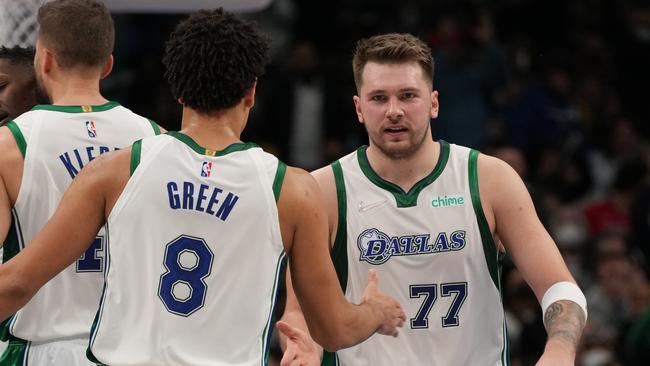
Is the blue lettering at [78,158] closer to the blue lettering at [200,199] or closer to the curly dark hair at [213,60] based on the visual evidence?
the curly dark hair at [213,60]

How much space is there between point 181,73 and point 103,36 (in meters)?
0.93

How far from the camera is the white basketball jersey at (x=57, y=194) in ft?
17.1

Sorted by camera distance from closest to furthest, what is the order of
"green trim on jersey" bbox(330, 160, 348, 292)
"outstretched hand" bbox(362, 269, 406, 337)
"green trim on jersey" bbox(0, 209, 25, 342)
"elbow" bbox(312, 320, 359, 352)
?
"elbow" bbox(312, 320, 359, 352), "outstretched hand" bbox(362, 269, 406, 337), "green trim on jersey" bbox(0, 209, 25, 342), "green trim on jersey" bbox(330, 160, 348, 292)

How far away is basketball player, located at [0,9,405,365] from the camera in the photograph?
14.9 ft

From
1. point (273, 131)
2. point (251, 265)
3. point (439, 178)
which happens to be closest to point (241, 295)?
point (251, 265)

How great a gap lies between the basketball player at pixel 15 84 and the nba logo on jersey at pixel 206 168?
1.48 m

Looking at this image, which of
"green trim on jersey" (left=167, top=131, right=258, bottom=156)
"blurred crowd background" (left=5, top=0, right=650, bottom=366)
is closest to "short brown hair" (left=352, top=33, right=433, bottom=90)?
"green trim on jersey" (left=167, top=131, right=258, bottom=156)

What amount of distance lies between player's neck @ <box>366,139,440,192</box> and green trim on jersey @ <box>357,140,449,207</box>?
19 millimetres

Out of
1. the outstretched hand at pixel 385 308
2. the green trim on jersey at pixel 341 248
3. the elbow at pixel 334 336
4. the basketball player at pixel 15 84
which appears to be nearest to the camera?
the elbow at pixel 334 336

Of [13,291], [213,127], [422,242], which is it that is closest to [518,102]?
[422,242]

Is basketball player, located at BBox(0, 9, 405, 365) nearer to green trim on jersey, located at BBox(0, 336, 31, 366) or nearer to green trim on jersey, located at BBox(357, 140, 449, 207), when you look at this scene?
green trim on jersey, located at BBox(0, 336, 31, 366)

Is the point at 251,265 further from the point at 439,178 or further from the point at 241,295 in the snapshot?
the point at 439,178

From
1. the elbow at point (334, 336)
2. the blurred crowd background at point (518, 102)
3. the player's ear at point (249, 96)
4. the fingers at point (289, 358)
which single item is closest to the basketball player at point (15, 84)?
the player's ear at point (249, 96)

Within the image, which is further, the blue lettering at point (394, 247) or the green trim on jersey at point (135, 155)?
the blue lettering at point (394, 247)
